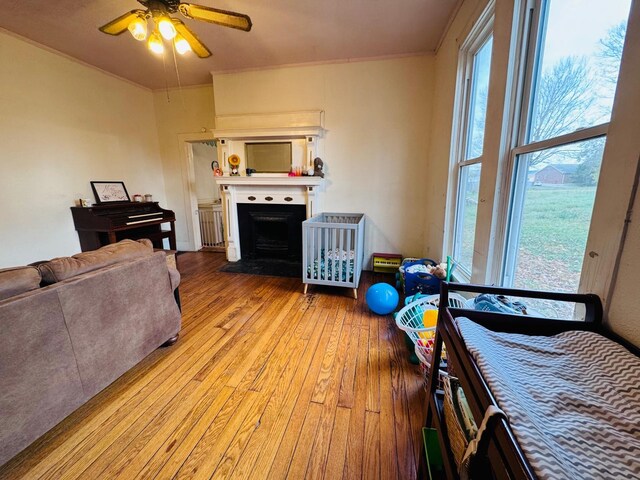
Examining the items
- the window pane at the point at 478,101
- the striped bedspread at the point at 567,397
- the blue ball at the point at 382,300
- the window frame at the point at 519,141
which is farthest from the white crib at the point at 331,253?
the striped bedspread at the point at 567,397

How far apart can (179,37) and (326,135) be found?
198 centimetres

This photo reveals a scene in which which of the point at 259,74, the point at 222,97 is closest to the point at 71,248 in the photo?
the point at 222,97

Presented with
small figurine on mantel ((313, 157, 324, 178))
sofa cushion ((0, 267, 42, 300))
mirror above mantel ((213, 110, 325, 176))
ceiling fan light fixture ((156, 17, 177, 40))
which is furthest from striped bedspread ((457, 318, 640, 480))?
mirror above mantel ((213, 110, 325, 176))

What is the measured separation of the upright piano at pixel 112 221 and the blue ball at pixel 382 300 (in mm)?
3282

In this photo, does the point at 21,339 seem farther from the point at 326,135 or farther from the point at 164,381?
the point at 326,135

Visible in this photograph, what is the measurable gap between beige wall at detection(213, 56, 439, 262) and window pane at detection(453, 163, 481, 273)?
1.00 meters

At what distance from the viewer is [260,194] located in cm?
388

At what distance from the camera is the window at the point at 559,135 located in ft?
3.11

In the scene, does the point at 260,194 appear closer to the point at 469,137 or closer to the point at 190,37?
the point at 190,37

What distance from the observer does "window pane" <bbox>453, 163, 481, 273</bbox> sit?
2082mm

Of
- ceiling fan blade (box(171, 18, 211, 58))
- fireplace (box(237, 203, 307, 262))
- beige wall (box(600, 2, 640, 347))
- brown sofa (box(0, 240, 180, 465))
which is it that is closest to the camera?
→ beige wall (box(600, 2, 640, 347))

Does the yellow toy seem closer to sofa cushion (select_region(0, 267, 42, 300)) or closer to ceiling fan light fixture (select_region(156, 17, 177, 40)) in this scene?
sofa cushion (select_region(0, 267, 42, 300))

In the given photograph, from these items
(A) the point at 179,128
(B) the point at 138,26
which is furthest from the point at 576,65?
(A) the point at 179,128

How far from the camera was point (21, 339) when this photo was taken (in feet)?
3.65
